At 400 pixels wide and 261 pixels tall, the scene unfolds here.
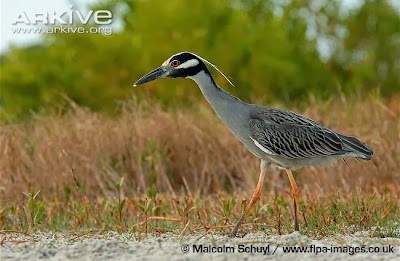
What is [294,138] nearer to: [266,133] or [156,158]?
[266,133]

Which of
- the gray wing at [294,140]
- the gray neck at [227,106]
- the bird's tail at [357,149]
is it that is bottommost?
the bird's tail at [357,149]

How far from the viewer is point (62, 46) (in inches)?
1010

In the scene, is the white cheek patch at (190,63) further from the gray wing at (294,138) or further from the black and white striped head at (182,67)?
the gray wing at (294,138)

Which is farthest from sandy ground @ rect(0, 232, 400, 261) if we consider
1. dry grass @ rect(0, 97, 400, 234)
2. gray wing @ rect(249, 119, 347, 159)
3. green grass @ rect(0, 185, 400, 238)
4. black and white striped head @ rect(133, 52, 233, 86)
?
dry grass @ rect(0, 97, 400, 234)

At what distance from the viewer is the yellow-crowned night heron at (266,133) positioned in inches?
285

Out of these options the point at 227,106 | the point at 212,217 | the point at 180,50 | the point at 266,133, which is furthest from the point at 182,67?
the point at 180,50

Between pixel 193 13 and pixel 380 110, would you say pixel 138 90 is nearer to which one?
pixel 193 13

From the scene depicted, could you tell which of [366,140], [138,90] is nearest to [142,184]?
[366,140]

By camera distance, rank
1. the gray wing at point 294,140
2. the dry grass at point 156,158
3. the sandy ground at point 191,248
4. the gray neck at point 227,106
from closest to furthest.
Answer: the sandy ground at point 191,248 < the gray wing at point 294,140 < the gray neck at point 227,106 < the dry grass at point 156,158

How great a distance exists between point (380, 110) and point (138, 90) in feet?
31.0

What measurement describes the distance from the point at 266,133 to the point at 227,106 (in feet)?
1.40

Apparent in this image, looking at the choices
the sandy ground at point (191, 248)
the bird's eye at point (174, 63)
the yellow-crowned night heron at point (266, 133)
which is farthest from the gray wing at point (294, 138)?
the sandy ground at point (191, 248)

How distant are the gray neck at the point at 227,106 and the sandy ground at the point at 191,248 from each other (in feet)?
4.00

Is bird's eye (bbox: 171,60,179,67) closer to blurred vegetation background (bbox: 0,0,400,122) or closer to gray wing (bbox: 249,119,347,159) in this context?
gray wing (bbox: 249,119,347,159)
